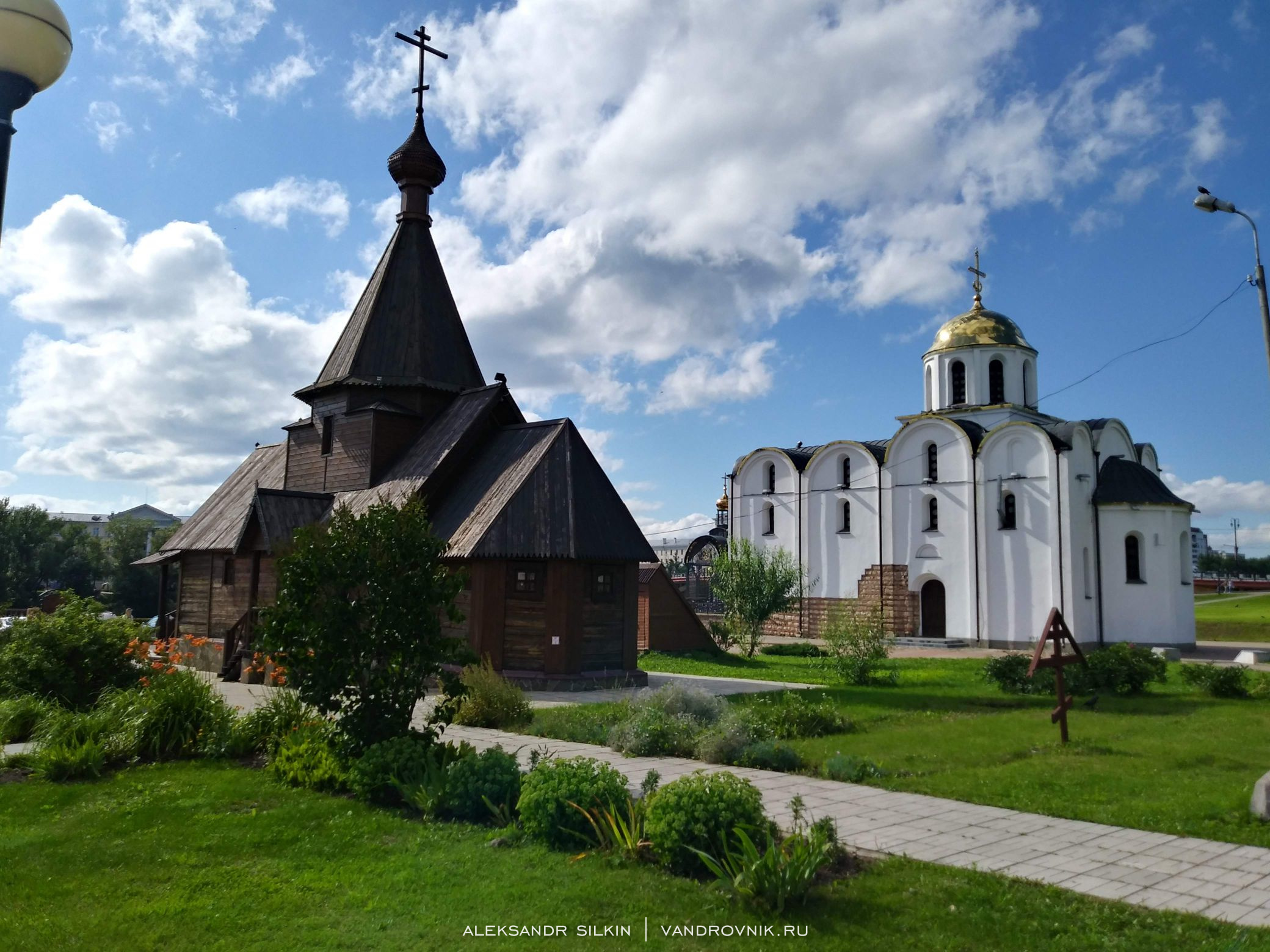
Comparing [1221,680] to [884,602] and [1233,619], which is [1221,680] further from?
[1233,619]

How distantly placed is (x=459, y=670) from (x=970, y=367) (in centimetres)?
2619

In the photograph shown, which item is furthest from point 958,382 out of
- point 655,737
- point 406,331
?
point 655,737

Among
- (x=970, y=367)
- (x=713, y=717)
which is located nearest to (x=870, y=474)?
(x=970, y=367)

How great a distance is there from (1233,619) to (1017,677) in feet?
114

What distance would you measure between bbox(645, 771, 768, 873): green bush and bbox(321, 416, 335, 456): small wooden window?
19683 mm

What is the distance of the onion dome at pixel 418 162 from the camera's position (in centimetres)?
2564

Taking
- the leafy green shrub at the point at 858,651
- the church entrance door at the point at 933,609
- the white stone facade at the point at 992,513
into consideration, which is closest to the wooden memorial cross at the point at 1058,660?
the leafy green shrub at the point at 858,651

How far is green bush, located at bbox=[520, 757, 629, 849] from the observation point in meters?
7.12

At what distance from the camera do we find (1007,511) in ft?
109

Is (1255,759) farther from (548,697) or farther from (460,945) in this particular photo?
(548,697)

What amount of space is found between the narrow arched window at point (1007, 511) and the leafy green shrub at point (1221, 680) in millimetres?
15004

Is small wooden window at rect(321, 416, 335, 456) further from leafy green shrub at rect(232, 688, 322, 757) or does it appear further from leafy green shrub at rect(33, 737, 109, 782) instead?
leafy green shrub at rect(33, 737, 109, 782)

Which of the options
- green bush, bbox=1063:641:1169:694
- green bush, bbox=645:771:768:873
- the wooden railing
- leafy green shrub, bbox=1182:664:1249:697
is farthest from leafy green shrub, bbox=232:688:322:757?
leafy green shrub, bbox=1182:664:1249:697

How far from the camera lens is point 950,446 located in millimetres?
34625
